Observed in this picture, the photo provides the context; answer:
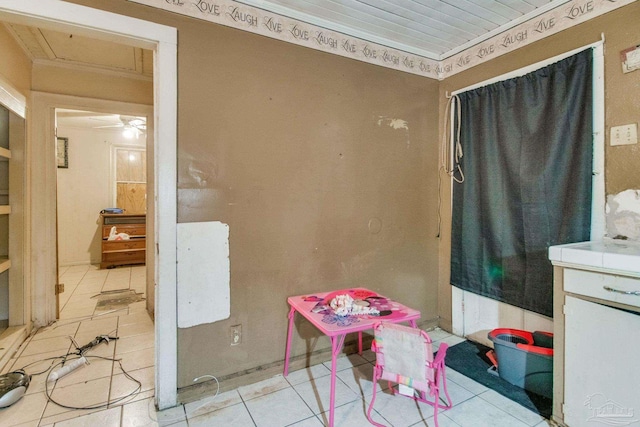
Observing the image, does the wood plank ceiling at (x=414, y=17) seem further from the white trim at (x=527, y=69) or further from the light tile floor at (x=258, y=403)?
the light tile floor at (x=258, y=403)

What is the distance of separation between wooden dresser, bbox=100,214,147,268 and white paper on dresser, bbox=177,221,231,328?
4319 mm

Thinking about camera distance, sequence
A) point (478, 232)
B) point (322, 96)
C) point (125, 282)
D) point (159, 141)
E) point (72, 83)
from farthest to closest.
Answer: point (125, 282)
point (72, 83)
point (478, 232)
point (322, 96)
point (159, 141)

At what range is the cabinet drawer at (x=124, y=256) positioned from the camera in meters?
5.42

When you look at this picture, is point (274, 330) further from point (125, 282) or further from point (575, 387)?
point (125, 282)

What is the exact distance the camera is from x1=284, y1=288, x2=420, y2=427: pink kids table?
5.51 feet

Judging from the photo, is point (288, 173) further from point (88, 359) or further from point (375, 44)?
point (88, 359)

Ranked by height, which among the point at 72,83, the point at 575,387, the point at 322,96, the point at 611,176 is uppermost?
the point at 72,83

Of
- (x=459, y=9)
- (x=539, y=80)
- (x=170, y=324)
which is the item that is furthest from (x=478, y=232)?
(x=170, y=324)

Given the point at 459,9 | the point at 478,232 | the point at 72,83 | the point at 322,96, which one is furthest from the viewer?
the point at 72,83

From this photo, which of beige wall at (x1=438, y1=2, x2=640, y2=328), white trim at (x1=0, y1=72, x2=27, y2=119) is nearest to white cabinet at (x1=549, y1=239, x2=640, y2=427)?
beige wall at (x1=438, y1=2, x2=640, y2=328)

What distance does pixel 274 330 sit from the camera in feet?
7.33

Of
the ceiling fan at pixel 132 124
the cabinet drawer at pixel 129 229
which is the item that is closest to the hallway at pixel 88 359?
the cabinet drawer at pixel 129 229

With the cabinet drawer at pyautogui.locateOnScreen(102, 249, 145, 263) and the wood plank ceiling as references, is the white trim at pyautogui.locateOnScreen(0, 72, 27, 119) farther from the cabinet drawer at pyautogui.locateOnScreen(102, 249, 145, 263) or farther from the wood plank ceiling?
the cabinet drawer at pyautogui.locateOnScreen(102, 249, 145, 263)

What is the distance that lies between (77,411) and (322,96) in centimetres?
256
